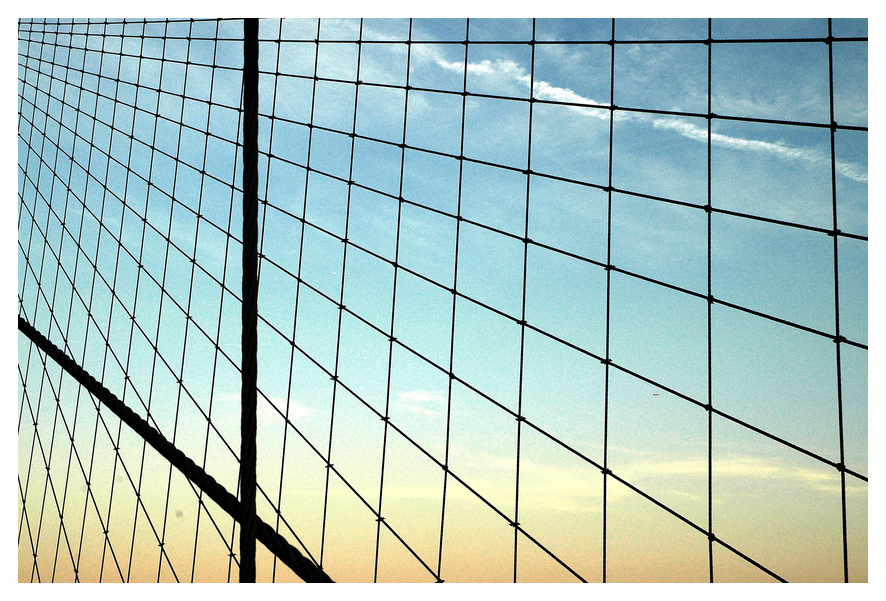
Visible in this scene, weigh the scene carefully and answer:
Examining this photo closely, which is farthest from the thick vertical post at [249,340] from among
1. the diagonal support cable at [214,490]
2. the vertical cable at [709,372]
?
the vertical cable at [709,372]

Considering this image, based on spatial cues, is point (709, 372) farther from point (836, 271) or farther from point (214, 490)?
point (214, 490)

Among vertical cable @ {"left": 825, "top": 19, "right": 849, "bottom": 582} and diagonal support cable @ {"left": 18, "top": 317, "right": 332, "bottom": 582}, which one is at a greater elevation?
vertical cable @ {"left": 825, "top": 19, "right": 849, "bottom": 582}

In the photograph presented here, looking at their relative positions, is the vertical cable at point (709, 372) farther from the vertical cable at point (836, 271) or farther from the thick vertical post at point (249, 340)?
the thick vertical post at point (249, 340)

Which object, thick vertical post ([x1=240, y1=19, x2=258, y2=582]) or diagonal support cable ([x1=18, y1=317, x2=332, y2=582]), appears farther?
thick vertical post ([x1=240, y1=19, x2=258, y2=582])

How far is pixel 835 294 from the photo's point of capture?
205 centimetres

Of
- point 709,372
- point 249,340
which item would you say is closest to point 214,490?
point 249,340

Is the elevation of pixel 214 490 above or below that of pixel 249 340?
below

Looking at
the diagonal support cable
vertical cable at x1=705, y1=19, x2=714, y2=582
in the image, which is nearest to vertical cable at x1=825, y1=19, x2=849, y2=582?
vertical cable at x1=705, y1=19, x2=714, y2=582

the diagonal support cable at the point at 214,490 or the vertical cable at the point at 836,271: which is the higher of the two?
the vertical cable at the point at 836,271

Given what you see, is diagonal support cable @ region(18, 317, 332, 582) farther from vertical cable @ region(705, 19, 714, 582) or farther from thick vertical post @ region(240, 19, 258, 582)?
vertical cable @ region(705, 19, 714, 582)
